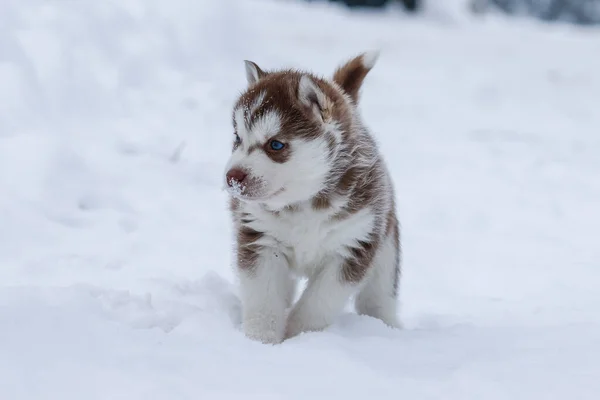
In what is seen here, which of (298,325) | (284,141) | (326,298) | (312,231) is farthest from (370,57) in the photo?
(298,325)

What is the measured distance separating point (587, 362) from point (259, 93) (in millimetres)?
1869

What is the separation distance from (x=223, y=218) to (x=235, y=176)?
3.05 m

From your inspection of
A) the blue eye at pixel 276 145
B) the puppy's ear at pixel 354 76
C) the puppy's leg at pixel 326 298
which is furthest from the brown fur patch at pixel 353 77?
the puppy's leg at pixel 326 298

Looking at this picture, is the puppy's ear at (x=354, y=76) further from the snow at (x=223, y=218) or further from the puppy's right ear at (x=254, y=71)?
the snow at (x=223, y=218)

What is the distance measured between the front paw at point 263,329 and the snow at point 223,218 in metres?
0.10

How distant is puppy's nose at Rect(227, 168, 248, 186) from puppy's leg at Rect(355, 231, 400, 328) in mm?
1224

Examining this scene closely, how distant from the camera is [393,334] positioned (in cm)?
340

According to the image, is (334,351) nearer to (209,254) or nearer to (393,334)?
(393,334)

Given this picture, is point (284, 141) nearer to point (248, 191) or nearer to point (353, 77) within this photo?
point (248, 191)

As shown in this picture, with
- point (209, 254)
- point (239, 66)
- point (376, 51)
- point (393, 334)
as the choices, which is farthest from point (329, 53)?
point (393, 334)

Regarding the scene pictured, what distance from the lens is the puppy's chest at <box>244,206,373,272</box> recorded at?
3.44 metres

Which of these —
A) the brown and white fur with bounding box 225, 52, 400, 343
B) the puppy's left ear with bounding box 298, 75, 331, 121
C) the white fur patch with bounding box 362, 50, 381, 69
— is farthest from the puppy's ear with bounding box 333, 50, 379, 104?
the puppy's left ear with bounding box 298, 75, 331, 121

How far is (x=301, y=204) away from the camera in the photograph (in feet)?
11.3

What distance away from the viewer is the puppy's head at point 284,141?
3199 mm
